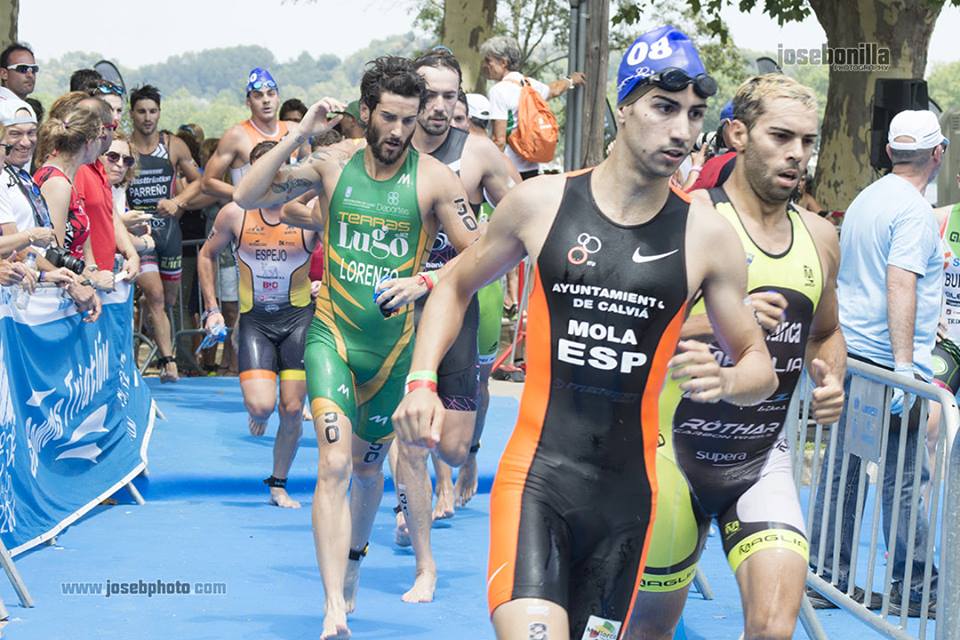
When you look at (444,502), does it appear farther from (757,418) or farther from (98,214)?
(757,418)

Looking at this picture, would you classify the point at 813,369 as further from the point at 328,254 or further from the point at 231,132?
the point at 231,132

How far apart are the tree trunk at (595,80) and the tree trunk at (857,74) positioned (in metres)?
6.53

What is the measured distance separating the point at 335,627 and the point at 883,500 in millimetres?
2842

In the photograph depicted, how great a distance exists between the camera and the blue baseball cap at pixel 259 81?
12281 millimetres

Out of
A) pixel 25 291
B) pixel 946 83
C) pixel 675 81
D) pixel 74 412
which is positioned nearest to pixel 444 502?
pixel 74 412

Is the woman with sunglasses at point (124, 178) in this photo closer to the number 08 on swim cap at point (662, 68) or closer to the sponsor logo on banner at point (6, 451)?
the sponsor logo on banner at point (6, 451)

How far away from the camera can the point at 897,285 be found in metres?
6.94

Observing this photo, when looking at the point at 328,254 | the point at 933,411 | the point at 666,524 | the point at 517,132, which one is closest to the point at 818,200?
the point at 517,132

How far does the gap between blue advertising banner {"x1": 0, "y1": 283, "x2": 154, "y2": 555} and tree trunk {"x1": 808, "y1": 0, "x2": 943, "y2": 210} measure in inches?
523

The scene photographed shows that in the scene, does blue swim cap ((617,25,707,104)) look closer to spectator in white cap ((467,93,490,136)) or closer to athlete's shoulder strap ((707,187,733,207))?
athlete's shoulder strap ((707,187,733,207))

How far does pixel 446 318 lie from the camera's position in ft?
13.5

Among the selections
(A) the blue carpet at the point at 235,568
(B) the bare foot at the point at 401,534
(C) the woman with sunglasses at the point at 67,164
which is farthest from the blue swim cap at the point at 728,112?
(C) the woman with sunglasses at the point at 67,164

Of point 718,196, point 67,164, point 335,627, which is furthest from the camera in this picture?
point 67,164

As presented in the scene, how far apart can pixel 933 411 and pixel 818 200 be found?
562 inches
